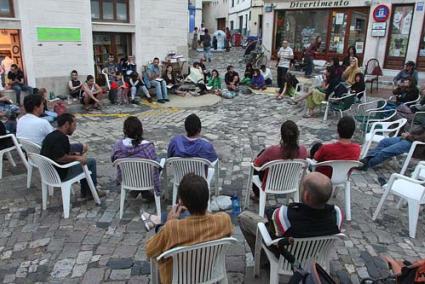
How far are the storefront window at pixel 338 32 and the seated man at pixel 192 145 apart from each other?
13500 millimetres

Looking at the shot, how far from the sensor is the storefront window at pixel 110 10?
10906 millimetres

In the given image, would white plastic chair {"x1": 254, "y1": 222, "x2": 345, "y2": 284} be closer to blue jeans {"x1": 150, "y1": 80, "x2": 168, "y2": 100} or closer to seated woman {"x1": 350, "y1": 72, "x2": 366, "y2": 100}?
seated woman {"x1": 350, "y1": 72, "x2": 366, "y2": 100}

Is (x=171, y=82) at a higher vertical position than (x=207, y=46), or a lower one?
lower

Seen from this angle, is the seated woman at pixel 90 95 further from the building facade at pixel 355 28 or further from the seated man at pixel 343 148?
the building facade at pixel 355 28

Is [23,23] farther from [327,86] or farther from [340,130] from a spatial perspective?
[340,130]

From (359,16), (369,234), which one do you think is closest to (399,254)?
(369,234)

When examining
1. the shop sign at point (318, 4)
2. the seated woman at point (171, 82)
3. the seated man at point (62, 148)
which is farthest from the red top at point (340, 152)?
the shop sign at point (318, 4)

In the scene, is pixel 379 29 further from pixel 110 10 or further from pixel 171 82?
pixel 110 10

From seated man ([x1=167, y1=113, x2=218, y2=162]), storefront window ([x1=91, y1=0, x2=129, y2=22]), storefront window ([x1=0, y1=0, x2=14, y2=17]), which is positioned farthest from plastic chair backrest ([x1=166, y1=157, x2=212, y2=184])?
storefront window ([x1=91, y1=0, x2=129, y2=22])

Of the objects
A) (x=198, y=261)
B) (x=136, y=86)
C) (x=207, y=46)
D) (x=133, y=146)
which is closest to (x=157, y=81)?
(x=136, y=86)

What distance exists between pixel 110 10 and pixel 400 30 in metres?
10.3

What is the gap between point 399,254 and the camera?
141 inches

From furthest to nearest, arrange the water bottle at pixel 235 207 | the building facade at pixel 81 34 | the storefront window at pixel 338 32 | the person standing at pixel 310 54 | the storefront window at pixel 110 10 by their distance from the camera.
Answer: the storefront window at pixel 338 32, the person standing at pixel 310 54, the storefront window at pixel 110 10, the building facade at pixel 81 34, the water bottle at pixel 235 207

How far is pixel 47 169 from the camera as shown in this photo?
4039mm
